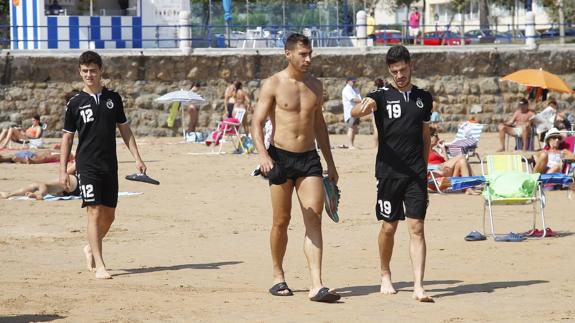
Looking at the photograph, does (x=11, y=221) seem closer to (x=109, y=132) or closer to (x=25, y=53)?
(x=109, y=132)

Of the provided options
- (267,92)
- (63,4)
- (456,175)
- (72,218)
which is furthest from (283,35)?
(267,92)

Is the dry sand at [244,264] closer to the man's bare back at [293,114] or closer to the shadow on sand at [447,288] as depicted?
the shadow on sand at [447,288]

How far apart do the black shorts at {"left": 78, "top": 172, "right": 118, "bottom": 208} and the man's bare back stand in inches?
64.7

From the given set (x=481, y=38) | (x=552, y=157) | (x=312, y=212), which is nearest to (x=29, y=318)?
(x=312, y=212)

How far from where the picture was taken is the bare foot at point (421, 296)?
26.0 ft

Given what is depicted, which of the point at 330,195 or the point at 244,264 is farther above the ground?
the point at 330,195

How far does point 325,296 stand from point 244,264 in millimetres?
2328

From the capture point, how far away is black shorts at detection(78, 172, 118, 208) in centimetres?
911

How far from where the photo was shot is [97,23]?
103 feet

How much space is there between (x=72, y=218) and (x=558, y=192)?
6481 millimetres

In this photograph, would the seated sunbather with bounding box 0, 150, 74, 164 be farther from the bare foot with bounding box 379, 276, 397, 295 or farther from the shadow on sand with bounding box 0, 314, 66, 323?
the shadow on sand with bounding box 0, 314, 66, 323

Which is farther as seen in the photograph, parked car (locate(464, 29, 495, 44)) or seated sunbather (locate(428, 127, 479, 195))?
parked car (locate(464, 29, 495, 44))

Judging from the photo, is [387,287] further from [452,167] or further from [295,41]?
[452,167]

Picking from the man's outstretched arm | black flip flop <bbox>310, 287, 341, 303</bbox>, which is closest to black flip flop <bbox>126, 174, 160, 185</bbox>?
the man's outstretched arm
